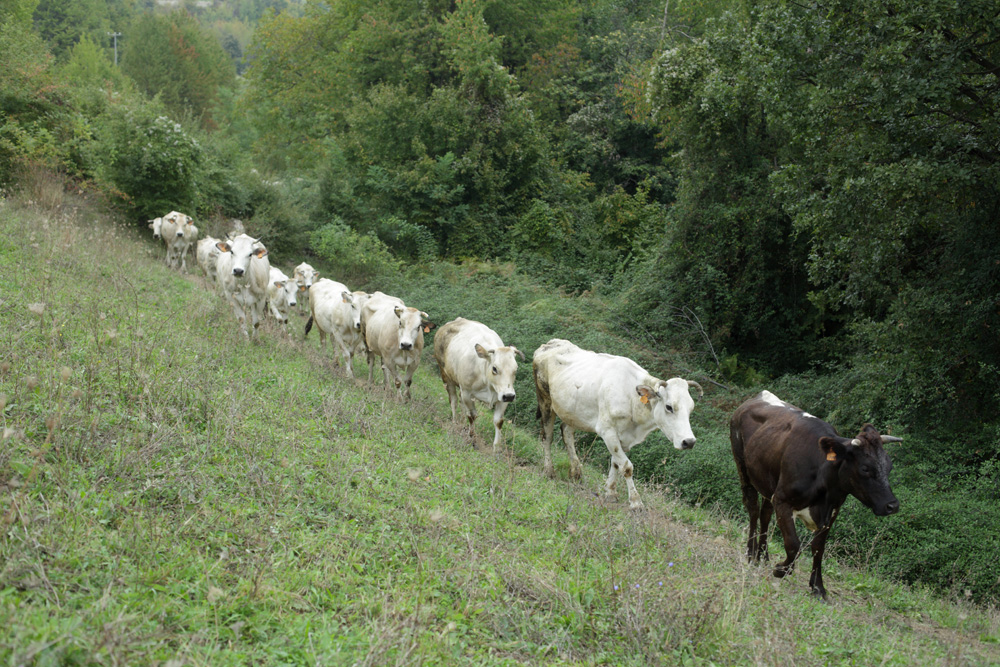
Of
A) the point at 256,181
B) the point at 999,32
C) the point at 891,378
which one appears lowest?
the point at 256,181

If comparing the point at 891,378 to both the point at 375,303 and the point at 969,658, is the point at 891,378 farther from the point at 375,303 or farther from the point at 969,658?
the point at 375,303

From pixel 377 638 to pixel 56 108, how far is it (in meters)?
26.0

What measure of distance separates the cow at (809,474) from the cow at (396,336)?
19.4 ft

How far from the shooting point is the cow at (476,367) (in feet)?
35.3

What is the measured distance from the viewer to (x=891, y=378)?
38.2 feet

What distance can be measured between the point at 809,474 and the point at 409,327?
6.91 m

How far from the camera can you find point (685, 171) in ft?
64.4

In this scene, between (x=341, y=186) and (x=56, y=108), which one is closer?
(x=56, y=108)

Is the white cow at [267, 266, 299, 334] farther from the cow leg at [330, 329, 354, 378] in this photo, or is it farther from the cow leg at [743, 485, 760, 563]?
the cow leg at [743, 485, 760, 563]

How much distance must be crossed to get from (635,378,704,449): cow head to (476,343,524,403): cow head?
2.19m

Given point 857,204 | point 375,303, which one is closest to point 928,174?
point 857,204

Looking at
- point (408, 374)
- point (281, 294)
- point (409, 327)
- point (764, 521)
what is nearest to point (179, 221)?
point (281, 294)

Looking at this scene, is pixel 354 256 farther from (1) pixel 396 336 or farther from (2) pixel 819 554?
(2) pixel 819 554

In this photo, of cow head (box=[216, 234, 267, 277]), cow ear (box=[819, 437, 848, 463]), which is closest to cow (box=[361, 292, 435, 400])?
cow head (box=[216, 234, 267, 277])
